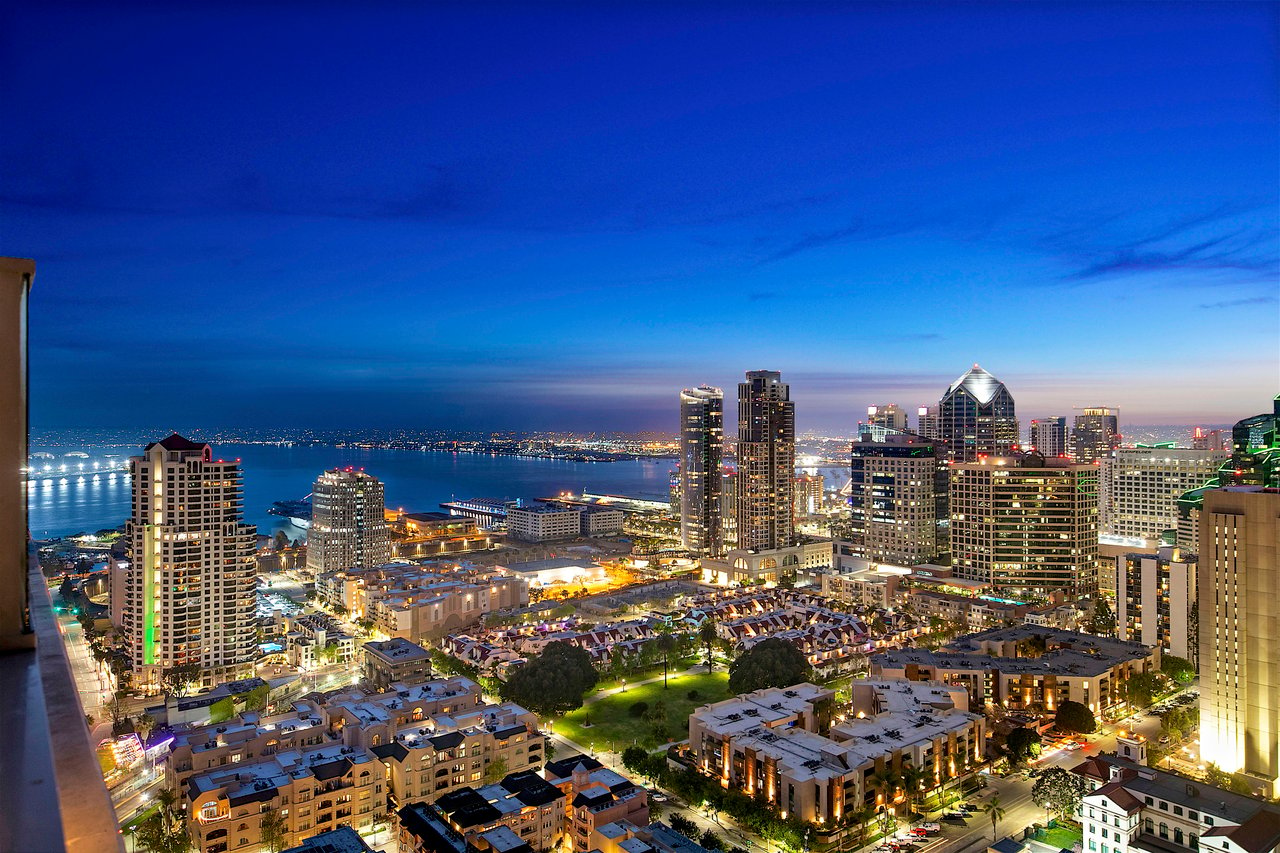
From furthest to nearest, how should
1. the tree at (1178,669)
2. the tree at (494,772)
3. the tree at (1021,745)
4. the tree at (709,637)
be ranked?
1. the tree at (709,637)
2. the tree at (1178,669)
3. the tree at (1021,745)
4. the tree at (494,772)

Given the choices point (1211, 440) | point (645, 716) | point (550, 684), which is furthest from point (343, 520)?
point (1211, 440)

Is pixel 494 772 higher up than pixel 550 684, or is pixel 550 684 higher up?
pixel 550 684

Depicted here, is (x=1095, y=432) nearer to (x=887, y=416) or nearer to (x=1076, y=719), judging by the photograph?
(x=887, y=416)

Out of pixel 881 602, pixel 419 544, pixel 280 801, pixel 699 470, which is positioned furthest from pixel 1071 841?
pixel 419 544

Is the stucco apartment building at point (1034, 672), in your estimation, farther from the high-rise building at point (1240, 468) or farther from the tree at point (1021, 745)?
the high-rise building at point (1240, 468)

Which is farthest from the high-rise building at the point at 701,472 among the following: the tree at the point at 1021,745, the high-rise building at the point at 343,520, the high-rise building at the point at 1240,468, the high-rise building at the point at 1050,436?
the high-rise building at the point at 1050,436

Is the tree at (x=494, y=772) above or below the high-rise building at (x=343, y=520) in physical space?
below

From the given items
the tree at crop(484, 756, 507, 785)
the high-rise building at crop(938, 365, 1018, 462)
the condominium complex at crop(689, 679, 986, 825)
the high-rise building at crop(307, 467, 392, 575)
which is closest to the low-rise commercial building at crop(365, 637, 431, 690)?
the tree at crop(484, 756, 507, 785)
